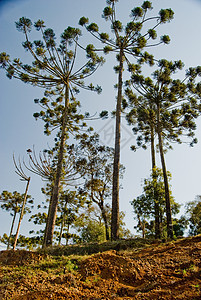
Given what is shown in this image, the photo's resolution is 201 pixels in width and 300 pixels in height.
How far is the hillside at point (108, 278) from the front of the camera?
3980 mm

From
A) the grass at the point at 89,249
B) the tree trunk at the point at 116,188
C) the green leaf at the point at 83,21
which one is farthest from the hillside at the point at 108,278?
the green leaf at the point at 83,21

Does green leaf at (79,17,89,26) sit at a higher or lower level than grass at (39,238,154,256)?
higher

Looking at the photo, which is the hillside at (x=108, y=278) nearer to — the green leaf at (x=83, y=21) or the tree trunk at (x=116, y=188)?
the tree trunk at (x=116, y=188)

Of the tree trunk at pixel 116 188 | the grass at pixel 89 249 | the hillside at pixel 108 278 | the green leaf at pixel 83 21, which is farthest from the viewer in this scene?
the green leaf at pixel 83 21

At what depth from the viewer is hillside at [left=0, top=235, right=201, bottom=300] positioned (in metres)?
3.98

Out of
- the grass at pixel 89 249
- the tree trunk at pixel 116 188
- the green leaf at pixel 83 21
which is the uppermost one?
the green leaf at pixel 83 21

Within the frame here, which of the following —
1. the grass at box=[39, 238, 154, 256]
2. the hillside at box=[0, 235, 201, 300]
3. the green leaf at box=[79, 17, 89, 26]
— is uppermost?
the green leaf at box=[79, 17, 89, 26]

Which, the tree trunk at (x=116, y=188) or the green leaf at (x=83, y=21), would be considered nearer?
the tree trunk at (x=116, y=188)

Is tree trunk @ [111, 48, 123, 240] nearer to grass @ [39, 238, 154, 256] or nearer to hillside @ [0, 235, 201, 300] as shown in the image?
grass @ [39, 238, 154, 256]

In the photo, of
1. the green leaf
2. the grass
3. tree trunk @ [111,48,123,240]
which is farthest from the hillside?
the green leaf

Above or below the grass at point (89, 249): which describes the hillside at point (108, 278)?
below

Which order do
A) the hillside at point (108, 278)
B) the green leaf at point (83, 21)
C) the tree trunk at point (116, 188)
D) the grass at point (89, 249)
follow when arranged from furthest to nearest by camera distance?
the green leaf at point (83, 21)
the tree trunk at point (116, 188)
the grass at point (89, 249)
the hillside at point (108, 278)

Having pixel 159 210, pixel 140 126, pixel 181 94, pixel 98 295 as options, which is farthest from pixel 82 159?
pixel 98 295

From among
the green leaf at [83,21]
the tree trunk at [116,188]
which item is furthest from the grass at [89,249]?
the green leaf at [83,21]
